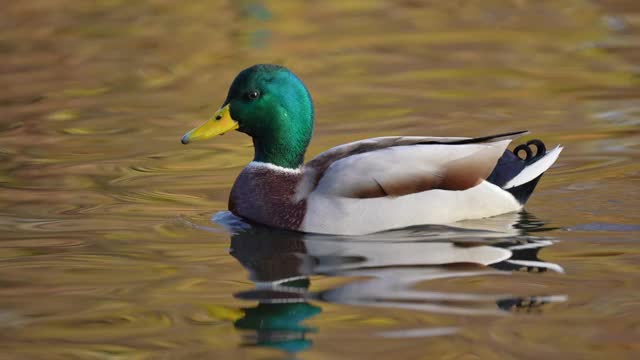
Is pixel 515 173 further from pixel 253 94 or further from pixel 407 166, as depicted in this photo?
pixel 253 94

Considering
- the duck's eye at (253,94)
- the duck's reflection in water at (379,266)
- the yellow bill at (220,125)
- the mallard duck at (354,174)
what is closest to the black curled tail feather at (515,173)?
the mallard duck at (354,174)

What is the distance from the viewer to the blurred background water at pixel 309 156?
621 cm

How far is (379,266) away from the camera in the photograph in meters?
7.23

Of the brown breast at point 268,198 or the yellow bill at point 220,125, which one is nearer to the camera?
the brown breast at point 268,198

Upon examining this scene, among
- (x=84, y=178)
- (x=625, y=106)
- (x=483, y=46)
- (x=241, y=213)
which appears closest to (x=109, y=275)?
(x=241, y=213)

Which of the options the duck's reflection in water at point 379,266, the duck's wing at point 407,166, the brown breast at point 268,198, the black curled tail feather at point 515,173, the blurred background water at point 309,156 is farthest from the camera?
the black curled tail feather at point 515,173

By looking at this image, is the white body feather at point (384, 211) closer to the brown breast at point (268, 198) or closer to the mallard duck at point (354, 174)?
the mallard duck at point (354, 174)

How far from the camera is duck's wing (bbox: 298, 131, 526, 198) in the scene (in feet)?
26.1

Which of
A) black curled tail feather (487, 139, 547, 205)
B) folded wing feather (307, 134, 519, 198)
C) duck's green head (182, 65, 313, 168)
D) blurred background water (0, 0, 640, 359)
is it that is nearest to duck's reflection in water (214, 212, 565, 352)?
blurred background water (0, 0, 640, 359)

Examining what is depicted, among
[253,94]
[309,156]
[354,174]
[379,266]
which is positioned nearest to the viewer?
[379,266]

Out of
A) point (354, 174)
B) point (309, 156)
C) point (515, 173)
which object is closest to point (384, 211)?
point (354, 174)

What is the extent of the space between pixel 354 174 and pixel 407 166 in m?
0.31

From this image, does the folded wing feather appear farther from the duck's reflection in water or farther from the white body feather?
the duck's reflection in water

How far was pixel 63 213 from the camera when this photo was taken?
29.1 ft
